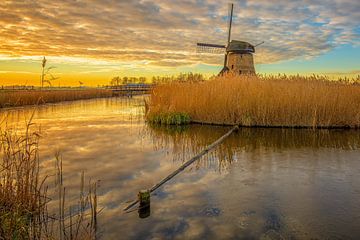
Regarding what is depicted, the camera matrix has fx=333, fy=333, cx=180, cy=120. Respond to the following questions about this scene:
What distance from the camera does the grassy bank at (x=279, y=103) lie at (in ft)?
39.5

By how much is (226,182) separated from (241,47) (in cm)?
2276

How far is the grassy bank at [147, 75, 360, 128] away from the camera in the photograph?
12.0 m

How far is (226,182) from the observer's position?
217 inches

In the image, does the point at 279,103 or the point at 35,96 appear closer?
the point at 279,103

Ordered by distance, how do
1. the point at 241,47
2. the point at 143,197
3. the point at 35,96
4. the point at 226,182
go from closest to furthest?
the point at 143,197, the point at 226,182, the point at 35,96, the point at 241,47

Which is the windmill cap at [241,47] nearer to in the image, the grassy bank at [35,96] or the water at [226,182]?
the grassy bank at [35,96]

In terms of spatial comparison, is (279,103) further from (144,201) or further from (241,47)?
(241,47)

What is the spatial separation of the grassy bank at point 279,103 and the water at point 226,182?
5.92 ft

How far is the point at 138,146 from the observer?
8.77m

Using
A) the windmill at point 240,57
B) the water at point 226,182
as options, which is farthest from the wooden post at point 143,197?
the windmill at point 240,57

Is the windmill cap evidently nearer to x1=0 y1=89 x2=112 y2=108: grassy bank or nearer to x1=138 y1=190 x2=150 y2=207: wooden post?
x1=0 y1=89 x2=112 y2=108: grassy bank

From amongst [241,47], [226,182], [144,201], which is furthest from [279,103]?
[241,47]

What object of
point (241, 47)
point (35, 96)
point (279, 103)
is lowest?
point (35, 96)

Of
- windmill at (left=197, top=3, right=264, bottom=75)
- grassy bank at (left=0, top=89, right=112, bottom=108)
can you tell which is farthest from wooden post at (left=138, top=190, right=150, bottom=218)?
windmill at (left=197, top=3, right=264, bottom=75)
